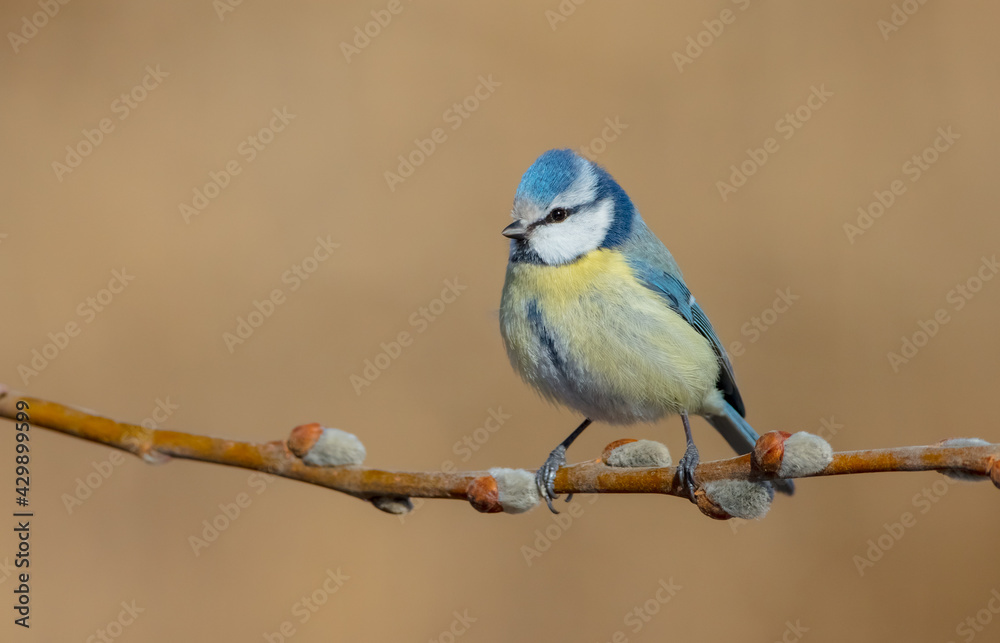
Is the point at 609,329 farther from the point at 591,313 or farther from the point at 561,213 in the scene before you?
the point at 561,213

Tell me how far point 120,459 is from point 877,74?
451 centimetres

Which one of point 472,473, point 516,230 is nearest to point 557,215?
point 516,230

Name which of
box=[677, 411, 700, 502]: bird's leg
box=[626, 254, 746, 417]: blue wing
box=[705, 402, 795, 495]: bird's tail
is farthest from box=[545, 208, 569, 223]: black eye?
box=[705, 402, 795, 495]: bird's tail

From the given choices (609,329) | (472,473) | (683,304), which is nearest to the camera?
(472,473)

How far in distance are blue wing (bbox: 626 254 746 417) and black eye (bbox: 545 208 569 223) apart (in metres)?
0.24

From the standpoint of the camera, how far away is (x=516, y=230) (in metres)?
2.25

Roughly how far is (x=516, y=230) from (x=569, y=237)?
17cm

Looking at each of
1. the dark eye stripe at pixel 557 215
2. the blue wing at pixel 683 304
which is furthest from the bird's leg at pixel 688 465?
the dark eye stripe at pixel 557 215

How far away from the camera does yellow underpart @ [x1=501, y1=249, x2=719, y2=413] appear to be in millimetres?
2213

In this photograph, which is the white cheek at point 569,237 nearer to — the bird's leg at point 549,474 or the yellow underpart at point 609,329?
the yellow underpart at point 609,329

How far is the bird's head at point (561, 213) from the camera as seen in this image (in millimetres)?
2238

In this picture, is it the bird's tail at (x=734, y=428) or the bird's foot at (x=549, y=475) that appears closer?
the bird's foot at (x=549, y=475)

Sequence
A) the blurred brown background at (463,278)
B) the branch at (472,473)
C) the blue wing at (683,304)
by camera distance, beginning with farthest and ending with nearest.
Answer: the blurred brown background at (463,278) → the blue wing at (683,304) → the branch at (472,473)

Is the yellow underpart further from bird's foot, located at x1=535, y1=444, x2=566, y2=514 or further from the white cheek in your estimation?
bird's foot, located at x1=535, y1=444, x2=566, y2=514
